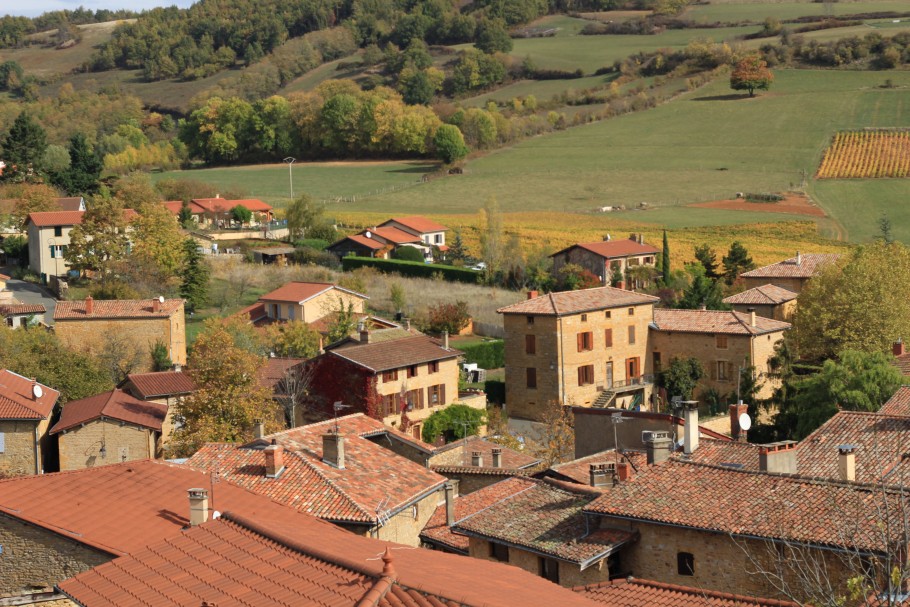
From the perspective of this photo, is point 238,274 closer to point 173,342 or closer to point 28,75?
point 173,342

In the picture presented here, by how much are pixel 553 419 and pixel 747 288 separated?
21412 mm

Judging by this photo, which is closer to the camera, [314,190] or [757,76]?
[314,190]

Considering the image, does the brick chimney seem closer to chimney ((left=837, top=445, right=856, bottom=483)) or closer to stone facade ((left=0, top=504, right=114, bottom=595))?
chimney ((left=837, top=445, right=856, bottom=483))

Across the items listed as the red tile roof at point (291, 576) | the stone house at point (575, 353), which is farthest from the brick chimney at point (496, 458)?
the stone house at point (575, 353)

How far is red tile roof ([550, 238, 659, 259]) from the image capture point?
73.1 m

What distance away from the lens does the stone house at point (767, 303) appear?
2257 inches

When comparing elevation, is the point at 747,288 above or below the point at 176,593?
below

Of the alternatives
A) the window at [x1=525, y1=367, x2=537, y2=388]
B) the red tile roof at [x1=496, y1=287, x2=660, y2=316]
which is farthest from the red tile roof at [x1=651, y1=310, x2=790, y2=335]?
the window at [x1=525, y1=367, x2=537, y2=388]

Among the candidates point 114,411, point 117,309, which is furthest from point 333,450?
point 117,309

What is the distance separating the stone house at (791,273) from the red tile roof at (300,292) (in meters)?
18.2

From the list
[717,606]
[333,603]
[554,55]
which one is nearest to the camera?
[333,603]

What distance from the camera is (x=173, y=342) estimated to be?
53094mm

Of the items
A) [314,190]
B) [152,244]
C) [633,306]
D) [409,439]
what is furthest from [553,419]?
[314,190]

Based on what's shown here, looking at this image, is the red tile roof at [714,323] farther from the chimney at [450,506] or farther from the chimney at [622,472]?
the chimney at [622,472]
